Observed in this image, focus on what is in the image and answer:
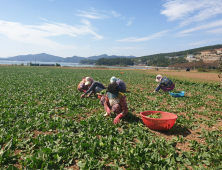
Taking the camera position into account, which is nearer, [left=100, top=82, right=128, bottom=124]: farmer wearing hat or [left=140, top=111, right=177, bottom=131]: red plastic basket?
[left=140, top=111, right=177, bottom=131]: red plastic basket

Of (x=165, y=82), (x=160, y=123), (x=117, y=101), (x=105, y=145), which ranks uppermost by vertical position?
(x=165, y=82)

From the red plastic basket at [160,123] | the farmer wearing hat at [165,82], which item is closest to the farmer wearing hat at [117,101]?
the red plastic basket at [160,123]

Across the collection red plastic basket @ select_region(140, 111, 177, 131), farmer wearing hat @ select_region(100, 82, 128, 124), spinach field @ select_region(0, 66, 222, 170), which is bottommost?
spinach field @ select_region(0, 66, 222, 170)

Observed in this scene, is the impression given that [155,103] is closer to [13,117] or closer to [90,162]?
[90,162]

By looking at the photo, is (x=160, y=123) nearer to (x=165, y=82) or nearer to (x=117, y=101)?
(x=117, y=101)

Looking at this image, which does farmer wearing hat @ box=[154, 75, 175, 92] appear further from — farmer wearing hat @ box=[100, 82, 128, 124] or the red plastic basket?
the red plastic basket

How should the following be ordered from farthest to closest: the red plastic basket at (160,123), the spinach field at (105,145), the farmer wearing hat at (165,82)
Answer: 1. the farmer wearing hat at (165,82)
2. the red plastic basket at (160,123)
3. the spinach field at (105,145)

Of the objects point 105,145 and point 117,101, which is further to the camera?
point 117,101

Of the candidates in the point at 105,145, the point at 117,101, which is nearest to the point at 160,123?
the point at 117,101

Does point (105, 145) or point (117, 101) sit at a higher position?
point (117, 101)

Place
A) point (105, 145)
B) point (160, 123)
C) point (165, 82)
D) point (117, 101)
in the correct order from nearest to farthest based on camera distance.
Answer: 1. point (105, 145)
2. point (160, 123)
3. point (117, 101)
4. point (165, 82)

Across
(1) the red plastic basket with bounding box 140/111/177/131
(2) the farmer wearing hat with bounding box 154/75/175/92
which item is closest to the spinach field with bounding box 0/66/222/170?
Result: (1) the red plastic basket with bounding box 140/111/177/131

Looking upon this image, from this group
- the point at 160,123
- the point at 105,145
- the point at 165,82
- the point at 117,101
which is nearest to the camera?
the point at 105,145

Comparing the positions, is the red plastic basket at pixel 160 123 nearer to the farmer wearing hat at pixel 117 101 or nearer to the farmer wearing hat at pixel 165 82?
the farmer wearing hat at pixel 117 101
